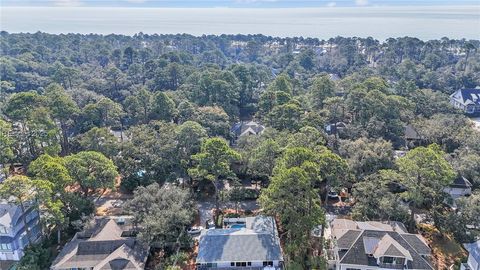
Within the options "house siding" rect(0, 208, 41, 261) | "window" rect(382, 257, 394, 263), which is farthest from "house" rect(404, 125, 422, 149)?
"house siding" rect(0, 208, 41, 261)

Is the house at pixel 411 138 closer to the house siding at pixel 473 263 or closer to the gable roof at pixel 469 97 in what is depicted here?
the house siding at pixel 473 263

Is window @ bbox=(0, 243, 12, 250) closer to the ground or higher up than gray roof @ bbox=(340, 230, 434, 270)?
closer to the ground

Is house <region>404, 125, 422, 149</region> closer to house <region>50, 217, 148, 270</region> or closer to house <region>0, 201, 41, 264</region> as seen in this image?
house <region>50, 217, 148, 270</region>

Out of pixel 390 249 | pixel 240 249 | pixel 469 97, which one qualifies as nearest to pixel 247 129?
pixel 240 249

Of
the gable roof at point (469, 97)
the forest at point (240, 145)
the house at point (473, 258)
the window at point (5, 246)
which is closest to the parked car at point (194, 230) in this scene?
the forest at point (240, 145)

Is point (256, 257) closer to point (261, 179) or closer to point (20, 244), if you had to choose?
point (261, 179)

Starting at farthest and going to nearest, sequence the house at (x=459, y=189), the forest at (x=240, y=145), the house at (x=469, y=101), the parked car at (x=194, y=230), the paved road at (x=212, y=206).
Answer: the house at (x=469, y=101), the house at (x=459, y=189), the paved road at (x=212, y=206), the parked car at (x=194, y=230), the forest at (x=240, y=145)
